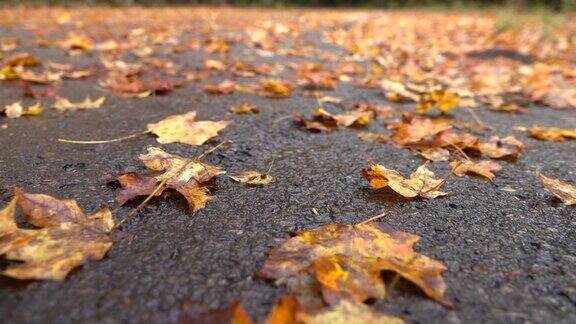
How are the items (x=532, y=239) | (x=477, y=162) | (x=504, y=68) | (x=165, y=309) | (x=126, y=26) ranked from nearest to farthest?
Answer: (x=165, y=309), (x=532, y=239), (x=477, y=162), (x=504, y=68), (x=126, y=26)

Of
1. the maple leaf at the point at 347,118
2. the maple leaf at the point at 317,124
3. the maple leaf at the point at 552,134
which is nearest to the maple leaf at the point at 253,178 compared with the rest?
the maple leaf at the point at 317,124

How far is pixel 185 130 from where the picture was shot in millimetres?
1773

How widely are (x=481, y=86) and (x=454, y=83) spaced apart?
7.6 inches

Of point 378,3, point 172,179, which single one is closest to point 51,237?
point 172,179

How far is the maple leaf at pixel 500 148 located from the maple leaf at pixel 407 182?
A: 0.43 metres

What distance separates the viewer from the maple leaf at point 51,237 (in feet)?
2.86

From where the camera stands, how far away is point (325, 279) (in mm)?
841

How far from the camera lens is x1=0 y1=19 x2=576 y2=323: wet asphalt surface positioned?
84 cm

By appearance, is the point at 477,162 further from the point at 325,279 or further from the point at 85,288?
the point at 85,288

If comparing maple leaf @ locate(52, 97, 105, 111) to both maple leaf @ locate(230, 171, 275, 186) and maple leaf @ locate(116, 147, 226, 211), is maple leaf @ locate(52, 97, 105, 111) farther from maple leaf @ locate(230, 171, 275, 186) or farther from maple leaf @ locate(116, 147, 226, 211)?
maple leaf @ locate(230, 171, 275, 186)

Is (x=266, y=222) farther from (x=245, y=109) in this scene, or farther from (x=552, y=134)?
(x=552, y=134)

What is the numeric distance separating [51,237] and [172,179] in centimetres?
40

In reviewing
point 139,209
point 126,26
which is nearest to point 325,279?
point 139,209

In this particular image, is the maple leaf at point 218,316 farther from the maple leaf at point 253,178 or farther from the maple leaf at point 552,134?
the maple leaf at point 552,134
